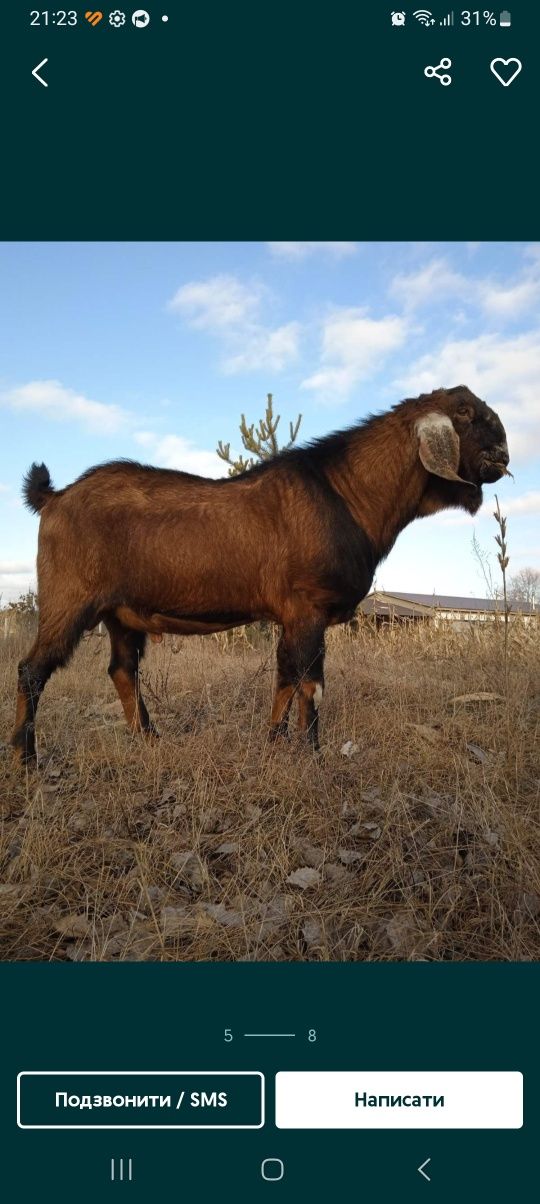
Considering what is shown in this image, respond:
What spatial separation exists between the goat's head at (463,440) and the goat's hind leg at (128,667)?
247cm

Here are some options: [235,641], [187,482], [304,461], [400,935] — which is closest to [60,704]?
[187,482]

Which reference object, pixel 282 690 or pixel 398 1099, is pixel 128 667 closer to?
pixel 282 690

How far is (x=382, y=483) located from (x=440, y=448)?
45cm

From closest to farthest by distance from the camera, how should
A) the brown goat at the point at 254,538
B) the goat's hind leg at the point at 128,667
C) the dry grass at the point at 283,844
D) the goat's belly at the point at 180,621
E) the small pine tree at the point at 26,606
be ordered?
the dry grass at the point at 283,844, the brown goat at the point at 254,538, the goat's belly at the point at 180,621, the goat's hind leg at the point at 128,667, the small pine tree at the point at 26,606

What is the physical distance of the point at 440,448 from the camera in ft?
15.2

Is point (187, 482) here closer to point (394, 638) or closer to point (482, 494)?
point (482, 494)

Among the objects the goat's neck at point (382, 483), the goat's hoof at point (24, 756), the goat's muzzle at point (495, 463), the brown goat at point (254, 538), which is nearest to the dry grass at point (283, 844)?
the goat's hoof at point (24, 756)

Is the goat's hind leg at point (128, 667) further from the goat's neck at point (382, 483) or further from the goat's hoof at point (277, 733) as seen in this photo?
the goat's neck at point (382, 483)

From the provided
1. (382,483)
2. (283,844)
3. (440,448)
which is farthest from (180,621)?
(440,448)

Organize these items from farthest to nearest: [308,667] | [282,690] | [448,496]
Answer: [448,496] < [282,690] < [308,667]

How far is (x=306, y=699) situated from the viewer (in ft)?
14.3

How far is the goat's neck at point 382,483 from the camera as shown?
473 centimetres

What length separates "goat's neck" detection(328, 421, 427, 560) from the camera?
15.5 ft

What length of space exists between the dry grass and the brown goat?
613 mm
